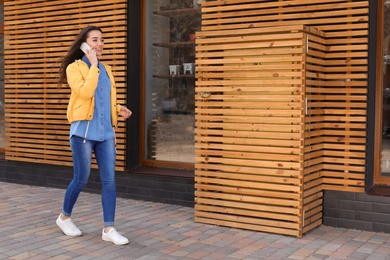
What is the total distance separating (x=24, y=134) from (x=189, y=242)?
4.29 metres

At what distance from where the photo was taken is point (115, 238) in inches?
213

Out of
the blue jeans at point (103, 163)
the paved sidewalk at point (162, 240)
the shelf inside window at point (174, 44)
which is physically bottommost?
the paved sidewalk at point (162, 240)

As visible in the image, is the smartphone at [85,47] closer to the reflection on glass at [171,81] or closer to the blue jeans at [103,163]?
the blue jeans at [103,163]

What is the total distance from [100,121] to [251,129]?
5.10 feet

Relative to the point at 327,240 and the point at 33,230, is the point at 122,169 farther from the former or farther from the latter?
the point at 327,240

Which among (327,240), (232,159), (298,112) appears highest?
(298,112)

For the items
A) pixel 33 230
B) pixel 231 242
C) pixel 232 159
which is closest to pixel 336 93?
pixel 232 159

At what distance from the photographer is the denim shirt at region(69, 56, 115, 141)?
17.6ft

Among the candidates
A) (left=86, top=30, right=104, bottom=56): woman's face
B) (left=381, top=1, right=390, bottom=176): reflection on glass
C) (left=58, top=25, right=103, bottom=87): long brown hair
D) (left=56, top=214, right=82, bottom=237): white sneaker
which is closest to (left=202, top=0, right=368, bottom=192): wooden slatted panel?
(left=381, top=1, right=390, bottom=176): reflection on glass

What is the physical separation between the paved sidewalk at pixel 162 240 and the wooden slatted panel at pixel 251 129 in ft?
0.86

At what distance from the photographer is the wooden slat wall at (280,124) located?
5.80 metres

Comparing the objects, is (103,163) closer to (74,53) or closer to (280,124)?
(74,53)

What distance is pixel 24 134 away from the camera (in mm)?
8875

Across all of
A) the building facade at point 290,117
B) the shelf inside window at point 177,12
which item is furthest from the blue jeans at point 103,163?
the shelf inside window at point 177,12
